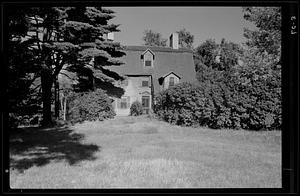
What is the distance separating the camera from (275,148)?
29.1 feet

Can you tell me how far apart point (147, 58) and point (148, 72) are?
5.63 ft

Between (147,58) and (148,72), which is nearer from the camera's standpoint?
(148,72)

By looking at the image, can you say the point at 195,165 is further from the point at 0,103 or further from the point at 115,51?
the point at 115,51

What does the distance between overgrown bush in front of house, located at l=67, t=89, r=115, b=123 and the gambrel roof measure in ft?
29.5

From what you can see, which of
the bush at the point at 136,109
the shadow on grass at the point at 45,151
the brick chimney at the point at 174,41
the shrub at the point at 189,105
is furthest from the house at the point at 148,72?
the shadow on grass at the point at 45,151

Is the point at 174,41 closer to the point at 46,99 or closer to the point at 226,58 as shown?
the point at 226,58

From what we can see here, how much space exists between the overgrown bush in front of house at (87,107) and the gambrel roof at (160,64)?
899 centimetres

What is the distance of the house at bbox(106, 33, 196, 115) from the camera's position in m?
27.9

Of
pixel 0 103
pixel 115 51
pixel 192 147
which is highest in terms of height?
pixel 115 51

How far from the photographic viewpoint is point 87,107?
18531 millimetres

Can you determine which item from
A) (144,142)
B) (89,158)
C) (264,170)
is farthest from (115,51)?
(264,170)

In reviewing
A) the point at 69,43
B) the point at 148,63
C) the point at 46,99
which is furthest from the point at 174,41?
the point at 46,99

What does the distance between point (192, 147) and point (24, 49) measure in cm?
687

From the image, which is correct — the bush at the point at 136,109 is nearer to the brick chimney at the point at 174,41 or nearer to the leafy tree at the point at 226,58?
the brick chimney at the point at 174,41
